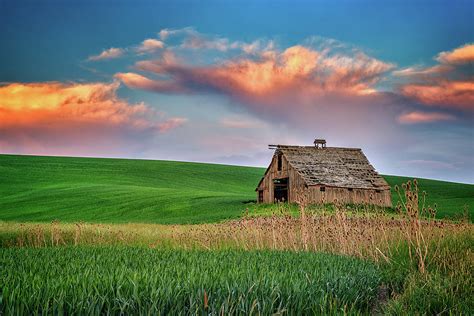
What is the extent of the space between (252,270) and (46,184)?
62.4 m

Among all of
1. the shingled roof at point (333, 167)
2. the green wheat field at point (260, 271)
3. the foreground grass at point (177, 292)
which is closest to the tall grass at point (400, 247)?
the green wheat field at point (260, 271)

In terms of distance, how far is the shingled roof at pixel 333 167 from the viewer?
47.0 metres

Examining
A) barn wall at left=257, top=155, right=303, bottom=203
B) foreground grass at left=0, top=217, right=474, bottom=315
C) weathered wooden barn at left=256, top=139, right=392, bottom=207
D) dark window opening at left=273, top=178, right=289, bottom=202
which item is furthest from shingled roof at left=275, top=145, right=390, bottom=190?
foreground grass at left=0, top=217, right=474, bottom=315

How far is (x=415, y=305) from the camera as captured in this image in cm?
659

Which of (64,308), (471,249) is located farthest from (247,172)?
(64,308)

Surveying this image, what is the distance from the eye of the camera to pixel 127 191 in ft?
179

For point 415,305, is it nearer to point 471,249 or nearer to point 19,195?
point 471,249

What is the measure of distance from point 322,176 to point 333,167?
9.27 feet

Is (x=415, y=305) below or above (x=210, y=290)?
below

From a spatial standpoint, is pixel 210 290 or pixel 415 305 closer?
pixel 210 290

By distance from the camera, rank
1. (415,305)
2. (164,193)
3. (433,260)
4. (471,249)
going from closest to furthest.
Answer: (415,305) → (433,260) → (471,249) → (164,193)

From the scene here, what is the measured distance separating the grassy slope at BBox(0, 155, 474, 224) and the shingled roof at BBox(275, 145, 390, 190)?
21.8 ft

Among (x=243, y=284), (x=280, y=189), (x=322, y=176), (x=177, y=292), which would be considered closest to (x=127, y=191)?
(x=280, y=189)

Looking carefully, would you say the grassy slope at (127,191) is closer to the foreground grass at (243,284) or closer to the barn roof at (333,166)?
the barn roof at (333,166)
